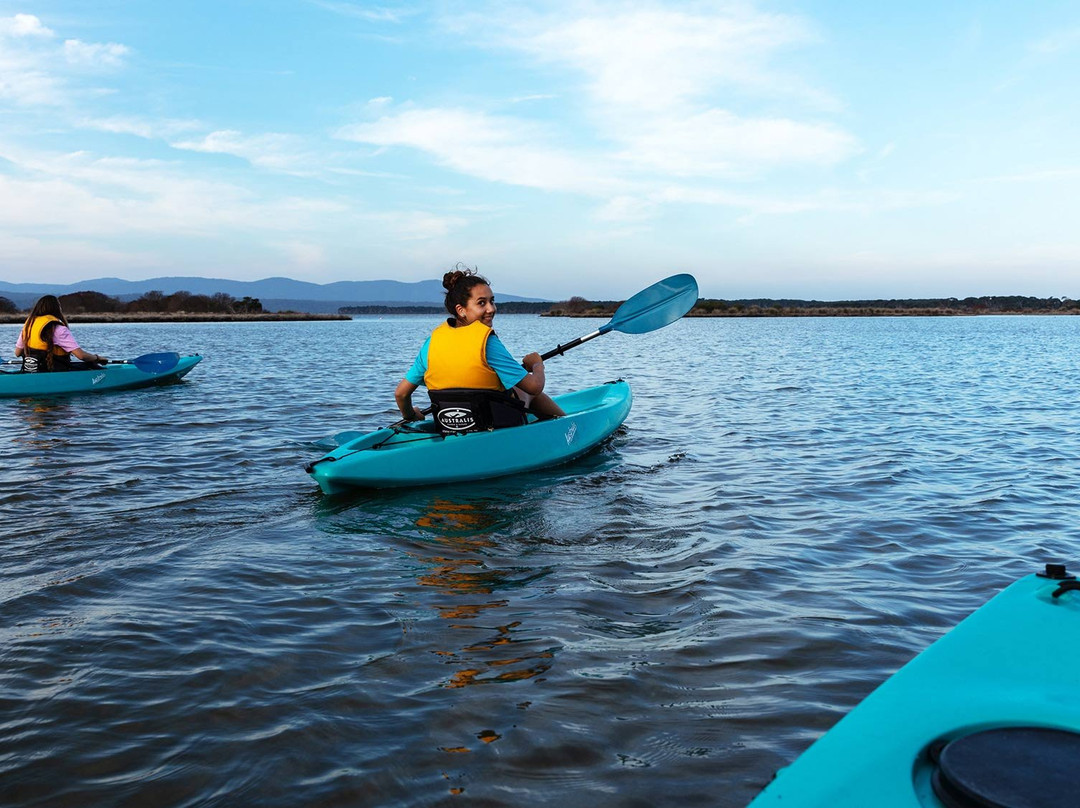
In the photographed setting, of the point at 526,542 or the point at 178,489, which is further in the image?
the point at 178,489

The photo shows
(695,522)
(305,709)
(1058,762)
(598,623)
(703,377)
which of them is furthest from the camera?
(703,377)

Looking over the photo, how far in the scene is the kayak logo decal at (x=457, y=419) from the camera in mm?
6105

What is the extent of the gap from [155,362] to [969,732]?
13610mm

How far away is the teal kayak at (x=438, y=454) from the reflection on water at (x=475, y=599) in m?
0.45

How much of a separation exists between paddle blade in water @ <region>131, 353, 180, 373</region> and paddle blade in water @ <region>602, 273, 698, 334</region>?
8.40 meters

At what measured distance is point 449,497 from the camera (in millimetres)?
5887

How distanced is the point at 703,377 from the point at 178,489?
12962mm

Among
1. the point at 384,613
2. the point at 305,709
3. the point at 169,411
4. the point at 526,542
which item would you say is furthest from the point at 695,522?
the point at 169,411

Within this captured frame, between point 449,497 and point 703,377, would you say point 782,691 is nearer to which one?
point 449,497

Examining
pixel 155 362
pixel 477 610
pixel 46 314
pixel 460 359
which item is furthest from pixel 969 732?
pixel 155 362

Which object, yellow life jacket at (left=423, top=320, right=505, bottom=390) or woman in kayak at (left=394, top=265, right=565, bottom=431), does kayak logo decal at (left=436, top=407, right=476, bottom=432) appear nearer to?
woman in kayak at (left=394, top=265, right=565, bottom=431)

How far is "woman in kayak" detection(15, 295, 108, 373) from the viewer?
437 inches

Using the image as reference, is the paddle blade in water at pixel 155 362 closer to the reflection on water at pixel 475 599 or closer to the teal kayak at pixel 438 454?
the teal kayak at pixel 438 454

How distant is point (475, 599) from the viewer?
3719 mm
